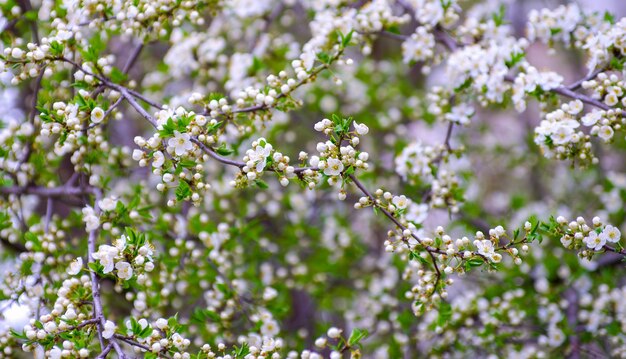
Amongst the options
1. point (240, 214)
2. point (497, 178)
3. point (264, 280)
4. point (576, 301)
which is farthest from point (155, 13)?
point (497, 178)

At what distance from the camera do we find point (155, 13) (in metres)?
3.19

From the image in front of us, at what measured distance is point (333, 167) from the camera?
8.30ft

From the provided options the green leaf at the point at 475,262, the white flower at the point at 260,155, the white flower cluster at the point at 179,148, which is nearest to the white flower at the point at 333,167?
the white flower at the point at 260,155

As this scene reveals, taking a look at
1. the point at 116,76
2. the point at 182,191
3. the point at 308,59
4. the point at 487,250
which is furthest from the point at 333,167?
the point at 116,76

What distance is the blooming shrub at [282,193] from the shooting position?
8.54 feet

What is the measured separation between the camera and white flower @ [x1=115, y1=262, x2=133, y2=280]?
2.52 metres

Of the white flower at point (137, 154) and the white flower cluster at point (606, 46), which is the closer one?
the white flower at point (137, 154)

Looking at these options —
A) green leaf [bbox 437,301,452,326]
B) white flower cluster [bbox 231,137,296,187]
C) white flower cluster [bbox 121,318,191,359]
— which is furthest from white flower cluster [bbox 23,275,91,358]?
green leaf [bbox 437,301,452,326]

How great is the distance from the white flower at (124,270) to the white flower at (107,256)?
3cm

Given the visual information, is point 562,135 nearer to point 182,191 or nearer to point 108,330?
point 182,191

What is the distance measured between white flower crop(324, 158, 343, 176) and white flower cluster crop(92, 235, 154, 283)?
858mm

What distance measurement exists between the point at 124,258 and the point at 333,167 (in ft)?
3.26

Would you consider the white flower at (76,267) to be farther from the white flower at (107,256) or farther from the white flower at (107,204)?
the white flower at (107,204)

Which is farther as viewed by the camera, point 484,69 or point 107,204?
point 484,69
